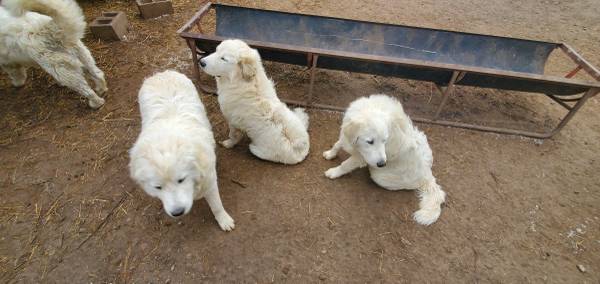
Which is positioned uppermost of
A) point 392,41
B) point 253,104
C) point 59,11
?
point 59,11

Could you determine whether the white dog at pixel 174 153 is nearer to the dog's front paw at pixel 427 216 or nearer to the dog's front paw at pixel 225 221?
the dog's front paw at pixel 225 221

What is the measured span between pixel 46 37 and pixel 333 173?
13.7ft

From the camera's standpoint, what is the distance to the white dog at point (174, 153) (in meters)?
1.97

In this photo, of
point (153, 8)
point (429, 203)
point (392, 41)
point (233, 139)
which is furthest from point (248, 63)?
point (153, 8)

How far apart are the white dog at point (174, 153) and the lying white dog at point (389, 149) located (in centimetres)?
150

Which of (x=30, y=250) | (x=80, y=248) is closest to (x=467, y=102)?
(x=80, y=248)

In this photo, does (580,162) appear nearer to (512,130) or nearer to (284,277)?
(512,130)

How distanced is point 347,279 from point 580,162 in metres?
4.26

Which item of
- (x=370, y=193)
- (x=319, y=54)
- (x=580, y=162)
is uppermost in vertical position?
(x=319, y=54)

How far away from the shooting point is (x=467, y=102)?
511cm

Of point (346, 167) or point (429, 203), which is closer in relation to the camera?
point (429, 203)

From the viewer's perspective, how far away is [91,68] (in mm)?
4133

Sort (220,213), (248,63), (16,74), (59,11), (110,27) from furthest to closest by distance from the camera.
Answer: (110,27), (16,74), (59,11), (248,63), (220,213)

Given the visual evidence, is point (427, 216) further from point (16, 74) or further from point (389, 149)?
point (16, 74)
